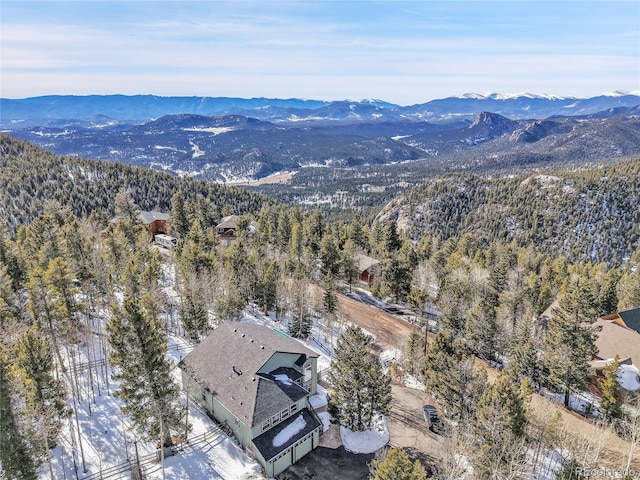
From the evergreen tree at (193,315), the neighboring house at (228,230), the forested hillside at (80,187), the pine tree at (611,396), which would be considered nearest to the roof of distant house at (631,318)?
the pine tree at (611,396)

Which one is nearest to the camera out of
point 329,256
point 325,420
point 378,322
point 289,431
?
point 289,431

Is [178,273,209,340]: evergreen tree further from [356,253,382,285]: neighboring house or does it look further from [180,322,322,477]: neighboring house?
[356,253,382,285]: neighboring house

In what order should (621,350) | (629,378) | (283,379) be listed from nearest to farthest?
(283,379) → (629,378) → (621,350)

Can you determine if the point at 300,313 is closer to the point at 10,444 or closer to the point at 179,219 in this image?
the point at 10,444

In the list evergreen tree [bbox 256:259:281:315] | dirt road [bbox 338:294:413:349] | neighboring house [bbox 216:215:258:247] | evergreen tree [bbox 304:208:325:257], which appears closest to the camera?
dirt road [bbox 338:294:413:349]

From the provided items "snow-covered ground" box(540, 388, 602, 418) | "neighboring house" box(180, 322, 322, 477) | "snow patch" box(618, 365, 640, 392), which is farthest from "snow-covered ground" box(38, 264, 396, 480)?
"snow patch" box(618, 365, 640, 392)

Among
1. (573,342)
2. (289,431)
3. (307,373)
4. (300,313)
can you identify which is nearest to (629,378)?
(573,342)
